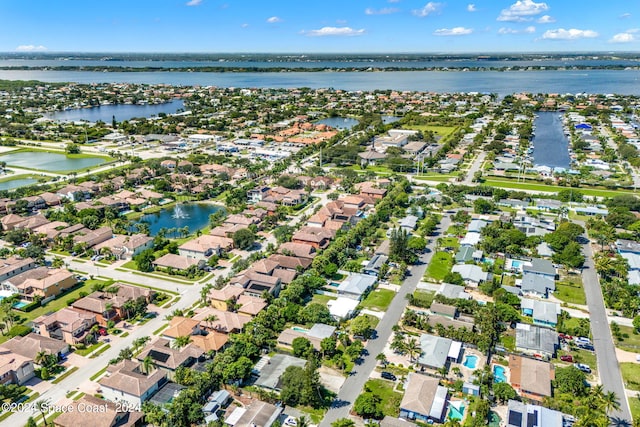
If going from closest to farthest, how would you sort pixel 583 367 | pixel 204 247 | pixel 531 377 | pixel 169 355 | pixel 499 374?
pixel 531 377, pixel 499 374, pixel 169 355, pixel 583 367, pixel 204 247

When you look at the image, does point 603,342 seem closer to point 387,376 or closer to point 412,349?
point 412,349

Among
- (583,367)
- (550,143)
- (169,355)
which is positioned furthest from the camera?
(550,143)

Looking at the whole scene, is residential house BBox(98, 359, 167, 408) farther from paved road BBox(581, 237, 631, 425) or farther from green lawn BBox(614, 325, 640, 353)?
green lawn BBox(614, 325, 640, 353)

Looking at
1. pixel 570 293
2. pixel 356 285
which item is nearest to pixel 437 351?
pixel 356 285

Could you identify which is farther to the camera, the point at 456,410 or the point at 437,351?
the point at 437,351

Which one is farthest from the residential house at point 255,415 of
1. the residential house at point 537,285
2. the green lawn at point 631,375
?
the residential house at point 537,285
